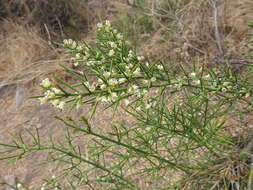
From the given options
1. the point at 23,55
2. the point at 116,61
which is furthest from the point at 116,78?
the point at 23,55

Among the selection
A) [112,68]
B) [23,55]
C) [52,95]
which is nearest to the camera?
[52,95]

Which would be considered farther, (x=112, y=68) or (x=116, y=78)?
(x=112, y=68)

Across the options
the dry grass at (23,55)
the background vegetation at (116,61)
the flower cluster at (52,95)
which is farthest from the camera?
the dry grass at (23,55)

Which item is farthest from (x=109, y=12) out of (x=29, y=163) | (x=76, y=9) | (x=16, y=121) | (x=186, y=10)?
(x=29, y=163)

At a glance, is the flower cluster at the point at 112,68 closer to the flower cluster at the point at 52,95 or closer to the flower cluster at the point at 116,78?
the flower cluster at the point at 116,78

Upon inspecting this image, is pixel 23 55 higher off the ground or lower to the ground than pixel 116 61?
lower

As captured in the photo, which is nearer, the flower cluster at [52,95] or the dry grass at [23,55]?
the flower cluster at [52,95]

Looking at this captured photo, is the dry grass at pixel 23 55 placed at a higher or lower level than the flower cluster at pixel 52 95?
lower

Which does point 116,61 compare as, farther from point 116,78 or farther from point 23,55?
point 23,55

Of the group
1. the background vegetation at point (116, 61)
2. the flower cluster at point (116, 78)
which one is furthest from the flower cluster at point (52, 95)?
the background vegetation at point (116, 61)

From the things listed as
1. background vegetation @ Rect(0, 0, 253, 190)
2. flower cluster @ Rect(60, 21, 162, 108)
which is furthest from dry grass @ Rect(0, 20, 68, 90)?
flower cluster @ Rect(60, 21, 162, 108)

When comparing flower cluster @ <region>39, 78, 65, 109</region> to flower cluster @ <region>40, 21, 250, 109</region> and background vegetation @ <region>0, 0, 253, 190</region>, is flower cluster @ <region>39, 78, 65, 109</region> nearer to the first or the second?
flower cluster @ <region>40, 21, 250, 109</region>
